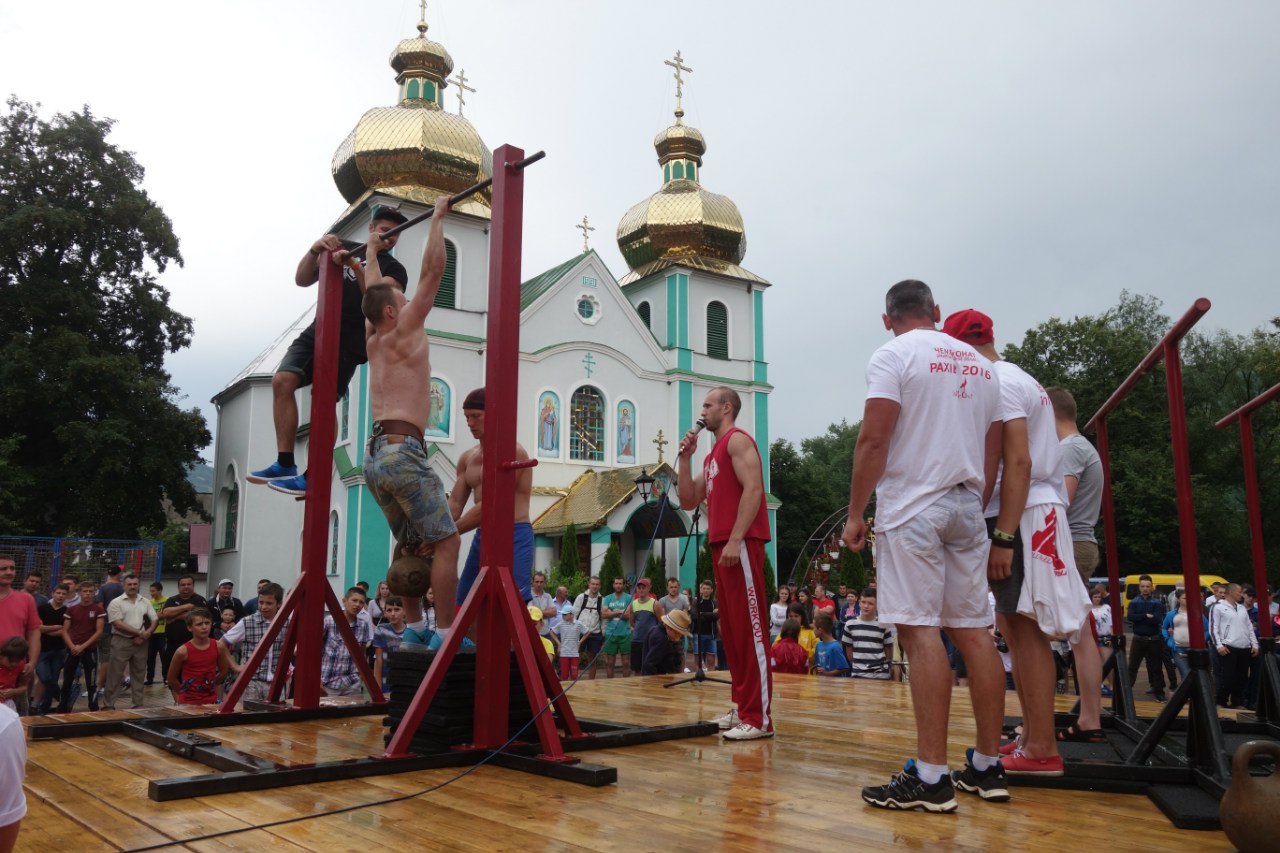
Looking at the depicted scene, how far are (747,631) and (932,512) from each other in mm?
1913

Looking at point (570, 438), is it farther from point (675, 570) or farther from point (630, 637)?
point (630, 637)

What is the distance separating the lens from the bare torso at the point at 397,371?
16.3ft

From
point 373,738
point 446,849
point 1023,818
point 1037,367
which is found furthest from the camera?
point 1037,367

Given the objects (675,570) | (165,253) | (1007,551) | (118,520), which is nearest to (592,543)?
(675,570)

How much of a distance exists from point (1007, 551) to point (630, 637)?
1145 cm

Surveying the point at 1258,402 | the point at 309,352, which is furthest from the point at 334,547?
the point at 1258,402

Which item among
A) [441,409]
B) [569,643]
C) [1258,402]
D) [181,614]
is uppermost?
[441,409]

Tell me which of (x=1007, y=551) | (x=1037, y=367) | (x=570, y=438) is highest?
(x=1037, y=367)

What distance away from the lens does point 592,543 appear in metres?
25.2

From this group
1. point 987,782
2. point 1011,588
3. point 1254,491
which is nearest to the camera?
point 987,782

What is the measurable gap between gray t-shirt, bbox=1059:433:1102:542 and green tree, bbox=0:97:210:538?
28.2 meters

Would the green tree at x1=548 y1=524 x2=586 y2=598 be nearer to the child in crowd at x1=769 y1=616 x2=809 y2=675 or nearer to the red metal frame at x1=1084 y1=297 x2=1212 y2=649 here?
Answer: the child in crowd at x1=769 y1=616 x2=809 y2=675

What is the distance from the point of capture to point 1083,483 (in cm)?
496

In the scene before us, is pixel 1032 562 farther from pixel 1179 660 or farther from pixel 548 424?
pixel 548 424
